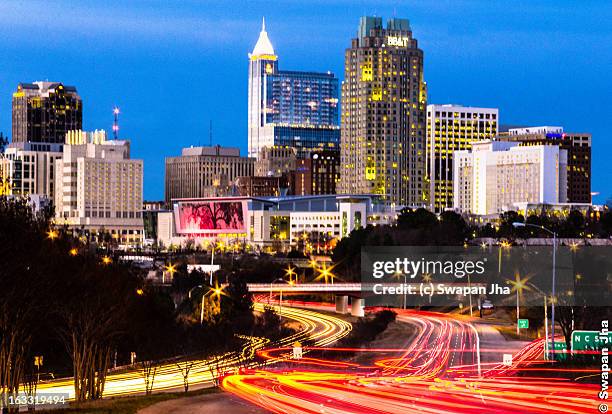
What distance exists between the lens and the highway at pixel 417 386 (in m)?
49.7

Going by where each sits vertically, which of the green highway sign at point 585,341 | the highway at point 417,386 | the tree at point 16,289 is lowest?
the highway at point 417,386

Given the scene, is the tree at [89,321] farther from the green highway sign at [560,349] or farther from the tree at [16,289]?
the green highway sign at [560,349]

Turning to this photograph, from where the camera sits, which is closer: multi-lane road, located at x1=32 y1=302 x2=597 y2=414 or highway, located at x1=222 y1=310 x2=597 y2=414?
highway, located at x1=222 y1=310 x2=597 y2=414

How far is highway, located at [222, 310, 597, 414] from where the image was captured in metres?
49.7

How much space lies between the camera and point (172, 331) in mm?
102625

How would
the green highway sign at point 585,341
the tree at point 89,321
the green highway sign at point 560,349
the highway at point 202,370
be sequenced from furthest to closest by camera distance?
the highway at point 202,370, the green highway sign at point 560,349, the tree at point 89,321, the green highway sign at point 585,341

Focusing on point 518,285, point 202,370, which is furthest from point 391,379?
point 518,285

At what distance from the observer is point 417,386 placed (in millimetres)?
60000

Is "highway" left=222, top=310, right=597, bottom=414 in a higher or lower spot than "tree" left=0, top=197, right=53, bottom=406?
lower

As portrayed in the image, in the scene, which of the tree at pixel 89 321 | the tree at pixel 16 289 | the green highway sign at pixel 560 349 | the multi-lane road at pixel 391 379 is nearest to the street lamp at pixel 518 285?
the multi-lane road at pixel 391 379

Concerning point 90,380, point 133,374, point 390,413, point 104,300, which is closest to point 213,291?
point 133,374

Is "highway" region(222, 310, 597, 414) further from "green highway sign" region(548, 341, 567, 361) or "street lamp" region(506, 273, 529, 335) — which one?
"street lamp" region(506, 273, 529, 335)

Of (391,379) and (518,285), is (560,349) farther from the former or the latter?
(518,285)

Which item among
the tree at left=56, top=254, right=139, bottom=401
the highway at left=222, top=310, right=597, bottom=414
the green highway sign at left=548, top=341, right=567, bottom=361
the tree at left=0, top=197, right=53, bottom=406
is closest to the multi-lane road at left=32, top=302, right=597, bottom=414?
the highway at left=222, top=310, right=597, bottom=414
